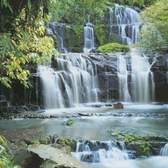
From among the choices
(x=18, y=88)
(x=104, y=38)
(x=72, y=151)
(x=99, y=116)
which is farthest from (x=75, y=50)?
(x=72, y=151)

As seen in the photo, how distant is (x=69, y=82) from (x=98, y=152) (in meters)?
8.56

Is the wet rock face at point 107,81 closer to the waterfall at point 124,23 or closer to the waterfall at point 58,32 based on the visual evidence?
the waterfall at point 58,32

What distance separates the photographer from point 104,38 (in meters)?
25.5

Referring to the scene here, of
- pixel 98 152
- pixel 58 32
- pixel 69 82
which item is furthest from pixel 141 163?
pixel 58 32

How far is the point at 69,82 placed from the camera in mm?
18797

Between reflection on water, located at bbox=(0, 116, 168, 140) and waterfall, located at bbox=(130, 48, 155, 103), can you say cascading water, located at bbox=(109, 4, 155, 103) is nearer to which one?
waterfall, located at bbox=(130, 48, 155, 103)

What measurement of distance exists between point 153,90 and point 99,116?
5005 millimetres

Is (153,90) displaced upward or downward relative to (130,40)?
downward

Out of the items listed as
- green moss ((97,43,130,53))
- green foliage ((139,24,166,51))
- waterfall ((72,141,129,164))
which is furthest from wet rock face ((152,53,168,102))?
waterfall ((72,141,129,164))

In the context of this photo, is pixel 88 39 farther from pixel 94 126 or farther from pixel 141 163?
pixel 141 163

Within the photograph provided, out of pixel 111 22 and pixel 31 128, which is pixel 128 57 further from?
pixel 31 128

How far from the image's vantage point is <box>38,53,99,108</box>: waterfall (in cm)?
1841

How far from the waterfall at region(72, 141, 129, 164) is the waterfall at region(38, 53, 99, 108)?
299 inches

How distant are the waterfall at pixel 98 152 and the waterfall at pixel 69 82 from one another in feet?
24.9
